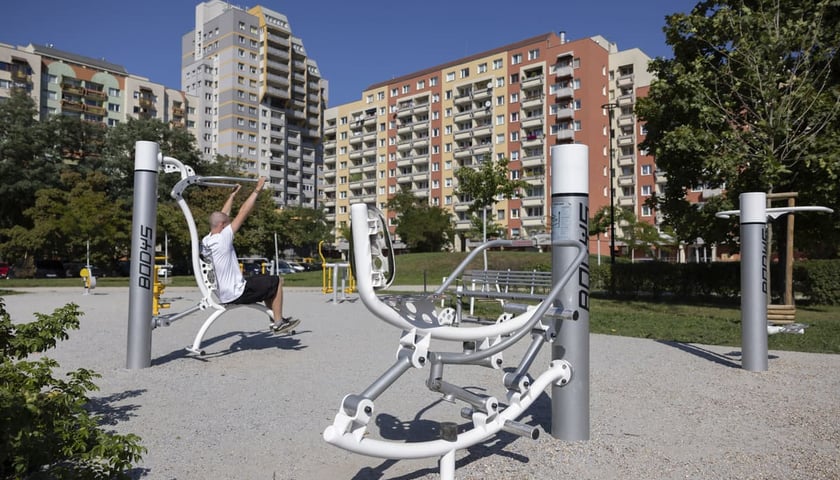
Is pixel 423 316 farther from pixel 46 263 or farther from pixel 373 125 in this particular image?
pixel 373 125

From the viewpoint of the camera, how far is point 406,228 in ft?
215

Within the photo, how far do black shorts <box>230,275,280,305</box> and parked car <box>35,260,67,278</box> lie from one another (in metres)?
41.4

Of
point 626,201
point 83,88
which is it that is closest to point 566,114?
point 626,201

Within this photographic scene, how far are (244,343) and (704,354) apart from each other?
640 cm

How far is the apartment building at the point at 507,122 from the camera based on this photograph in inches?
2741

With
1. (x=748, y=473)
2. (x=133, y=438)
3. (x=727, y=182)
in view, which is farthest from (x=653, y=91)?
(x=133, y=438)

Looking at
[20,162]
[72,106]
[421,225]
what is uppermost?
[72,106]

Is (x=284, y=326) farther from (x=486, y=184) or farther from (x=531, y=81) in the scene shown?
(x=531, y=81)

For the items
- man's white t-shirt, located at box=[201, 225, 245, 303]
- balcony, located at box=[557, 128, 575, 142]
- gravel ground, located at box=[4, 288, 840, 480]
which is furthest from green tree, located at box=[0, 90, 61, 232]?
balcony, located at box=[557, 128, 575, 142]

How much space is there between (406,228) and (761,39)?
168ft

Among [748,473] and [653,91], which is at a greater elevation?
[653,91]

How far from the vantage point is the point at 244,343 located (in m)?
8.78

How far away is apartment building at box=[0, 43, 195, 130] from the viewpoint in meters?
75.3

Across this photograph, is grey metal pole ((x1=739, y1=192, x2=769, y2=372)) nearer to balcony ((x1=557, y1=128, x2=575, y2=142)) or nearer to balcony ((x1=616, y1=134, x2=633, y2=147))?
balcony ((x1=557, y1=128, x2=575, y2=142))
